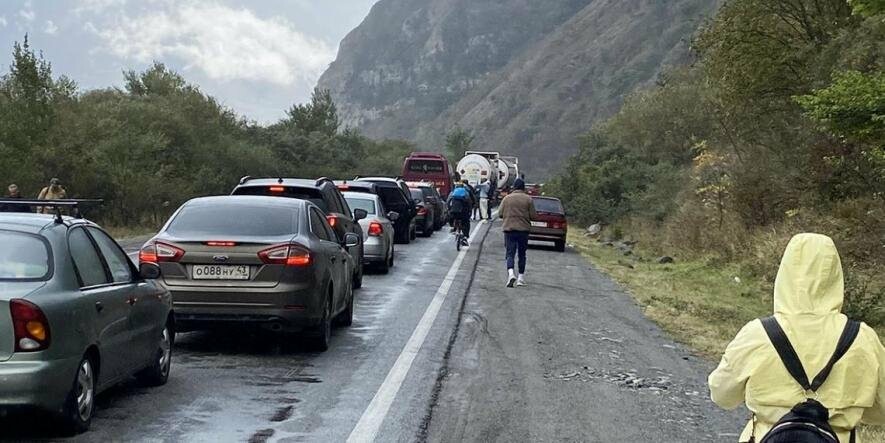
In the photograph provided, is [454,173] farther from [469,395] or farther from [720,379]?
[720,379]

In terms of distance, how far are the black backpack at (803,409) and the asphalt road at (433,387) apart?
11.9ft

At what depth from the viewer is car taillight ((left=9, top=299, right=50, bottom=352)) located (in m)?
6.72

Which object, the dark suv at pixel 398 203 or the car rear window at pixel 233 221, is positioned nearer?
the car rear window at pixel 233 221

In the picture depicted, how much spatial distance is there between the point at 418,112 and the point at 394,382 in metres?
176

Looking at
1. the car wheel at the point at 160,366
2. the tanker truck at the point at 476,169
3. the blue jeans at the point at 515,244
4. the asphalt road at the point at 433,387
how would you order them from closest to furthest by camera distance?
the asphalt road at the point at 433,387 → the car wheel at the point at 160,366 → the blue jeans at the point at 515,244 → the tanker truck at the point at 476,169

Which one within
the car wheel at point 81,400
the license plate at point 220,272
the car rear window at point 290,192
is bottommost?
the car wheel at point 81,400

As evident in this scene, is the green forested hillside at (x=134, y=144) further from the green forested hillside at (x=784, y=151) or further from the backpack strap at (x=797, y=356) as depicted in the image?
the backpack strap at (x=797, y=356)

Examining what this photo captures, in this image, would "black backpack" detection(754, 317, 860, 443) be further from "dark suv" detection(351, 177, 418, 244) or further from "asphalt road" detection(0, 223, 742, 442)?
"dark suv" detection(351, 177, 418, 244)

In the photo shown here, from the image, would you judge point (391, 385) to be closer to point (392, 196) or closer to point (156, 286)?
point (156, 286)

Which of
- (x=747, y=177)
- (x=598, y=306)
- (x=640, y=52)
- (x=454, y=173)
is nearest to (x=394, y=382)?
(x=598, y=306)

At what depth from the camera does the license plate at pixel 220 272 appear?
10.7 meters

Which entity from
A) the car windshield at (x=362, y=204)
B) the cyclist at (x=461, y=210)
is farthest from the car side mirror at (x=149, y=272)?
the cyclist at (x=461, y=210)

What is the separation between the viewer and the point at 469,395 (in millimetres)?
9117

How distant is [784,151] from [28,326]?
23.0 metres
